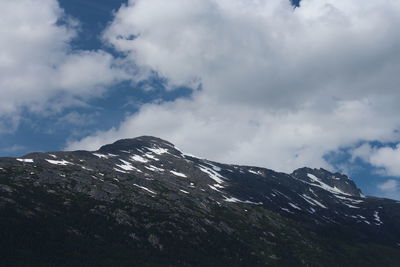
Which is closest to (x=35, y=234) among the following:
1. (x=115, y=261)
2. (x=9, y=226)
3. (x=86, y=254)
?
(x=9, y=226)

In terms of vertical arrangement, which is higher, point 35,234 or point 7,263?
point 35,234

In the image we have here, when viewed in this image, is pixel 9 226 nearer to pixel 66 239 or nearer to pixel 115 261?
pixel 66 239

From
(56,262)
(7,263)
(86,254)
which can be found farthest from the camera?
(86,254)

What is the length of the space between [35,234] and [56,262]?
74.2 feet

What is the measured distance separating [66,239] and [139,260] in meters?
34.9

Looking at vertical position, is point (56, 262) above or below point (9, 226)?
below

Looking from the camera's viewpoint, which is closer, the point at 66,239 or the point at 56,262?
the point at 56,262

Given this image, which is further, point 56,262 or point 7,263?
point 56,262

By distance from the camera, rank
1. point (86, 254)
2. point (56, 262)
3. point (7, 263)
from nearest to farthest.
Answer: point (7, 263)
point (56, 262)
point (86, 254)

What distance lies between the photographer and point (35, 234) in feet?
626

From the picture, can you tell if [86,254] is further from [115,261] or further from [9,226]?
[9,226]

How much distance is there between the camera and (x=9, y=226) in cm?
19125

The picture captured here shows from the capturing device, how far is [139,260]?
656 ft

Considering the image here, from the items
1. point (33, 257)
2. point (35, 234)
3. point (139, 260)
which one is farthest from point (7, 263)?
point (139, 260)
